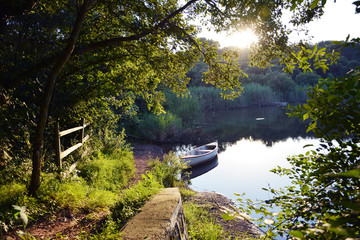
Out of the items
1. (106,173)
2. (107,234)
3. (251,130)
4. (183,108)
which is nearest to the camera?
(107,234)

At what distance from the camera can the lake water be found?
1092 cm

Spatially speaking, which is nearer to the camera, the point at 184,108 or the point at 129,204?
the point at 129,204

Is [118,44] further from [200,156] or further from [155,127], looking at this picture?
[155,127]

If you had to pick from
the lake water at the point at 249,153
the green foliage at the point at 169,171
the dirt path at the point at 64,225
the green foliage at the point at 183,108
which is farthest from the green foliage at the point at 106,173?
the green foliage at the point at 183,108

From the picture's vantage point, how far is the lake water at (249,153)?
1092 centimetres

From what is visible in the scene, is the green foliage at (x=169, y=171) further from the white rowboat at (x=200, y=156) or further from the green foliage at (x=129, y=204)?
the white rowboat at (x=200, y=156)

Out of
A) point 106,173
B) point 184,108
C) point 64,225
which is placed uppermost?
point 184,108

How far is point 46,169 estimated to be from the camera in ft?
15.7

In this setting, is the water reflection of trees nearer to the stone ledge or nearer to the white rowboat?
the white rowboat

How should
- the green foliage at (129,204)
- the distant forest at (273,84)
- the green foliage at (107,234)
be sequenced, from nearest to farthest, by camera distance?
the green foliage at (107,234) → the green foliage at (129,204) → the distant forest at (273,84)

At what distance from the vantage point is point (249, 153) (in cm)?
1630

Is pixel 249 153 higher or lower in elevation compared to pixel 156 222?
lower

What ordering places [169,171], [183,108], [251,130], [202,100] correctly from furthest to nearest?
[202,100], [251,130], [183,108], [169,171]

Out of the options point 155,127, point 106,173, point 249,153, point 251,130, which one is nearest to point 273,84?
point 251,130
